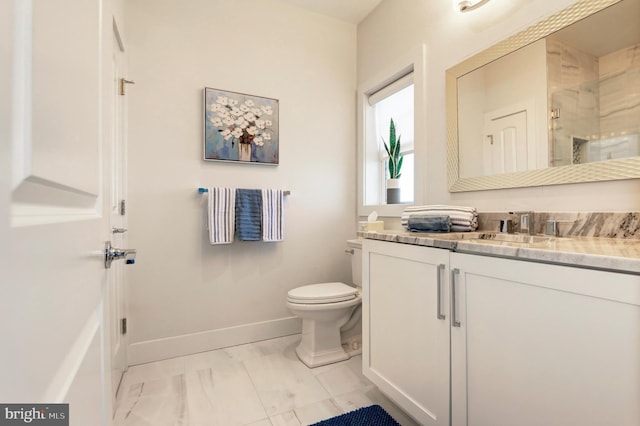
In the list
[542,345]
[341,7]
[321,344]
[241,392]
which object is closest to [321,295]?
[321,344]

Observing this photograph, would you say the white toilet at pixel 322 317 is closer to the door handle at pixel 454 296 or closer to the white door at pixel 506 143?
the door handle at pixel 454 296

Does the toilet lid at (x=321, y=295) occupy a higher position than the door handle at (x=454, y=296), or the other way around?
the door handle at (x=454, y=296)

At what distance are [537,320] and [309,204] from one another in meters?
1.91

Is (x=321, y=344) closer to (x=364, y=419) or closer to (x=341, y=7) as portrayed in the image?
(x=364, y=419)

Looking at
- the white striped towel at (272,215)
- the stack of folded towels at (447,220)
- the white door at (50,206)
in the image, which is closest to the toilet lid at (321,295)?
the white striped towel at (272,215)

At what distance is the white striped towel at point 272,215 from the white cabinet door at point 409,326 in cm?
92

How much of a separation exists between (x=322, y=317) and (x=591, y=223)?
1.47 m

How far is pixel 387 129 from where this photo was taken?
2.63 meters

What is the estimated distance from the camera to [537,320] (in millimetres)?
858

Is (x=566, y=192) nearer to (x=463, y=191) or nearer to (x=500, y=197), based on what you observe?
(x=500, y=197)

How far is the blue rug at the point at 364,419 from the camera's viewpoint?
56.0 inches

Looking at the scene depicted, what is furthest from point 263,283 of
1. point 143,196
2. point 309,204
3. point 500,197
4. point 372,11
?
point 372,11

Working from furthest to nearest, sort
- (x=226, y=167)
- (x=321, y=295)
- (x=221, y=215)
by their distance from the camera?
(x=226, y=167) → (x=221, y=215) → (x=321, y=295)
